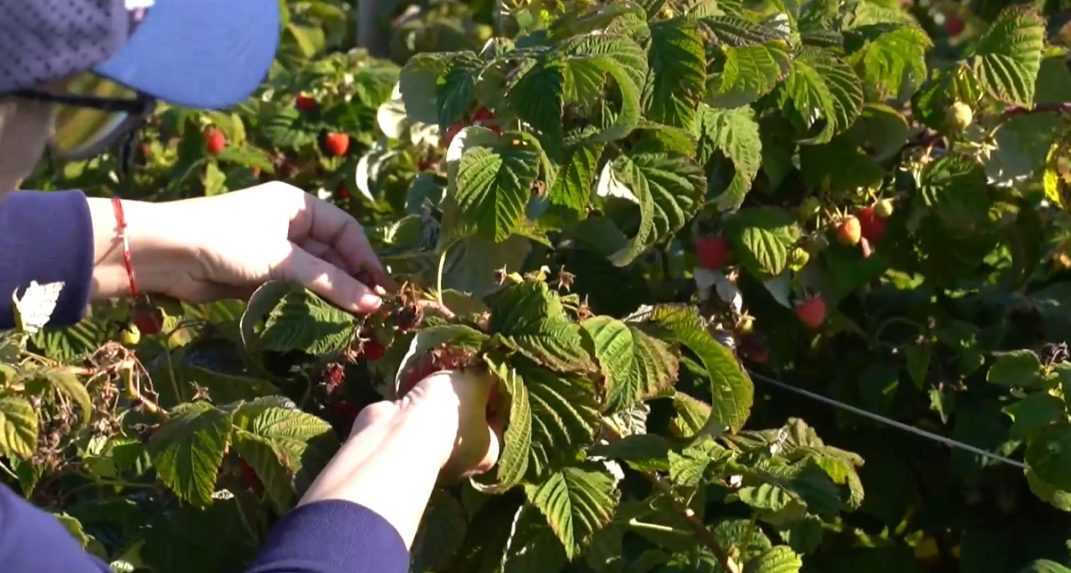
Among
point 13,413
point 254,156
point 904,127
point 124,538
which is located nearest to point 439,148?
point 254,156

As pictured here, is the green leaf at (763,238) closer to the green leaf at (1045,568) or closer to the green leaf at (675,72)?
the green leaf at (675,72)

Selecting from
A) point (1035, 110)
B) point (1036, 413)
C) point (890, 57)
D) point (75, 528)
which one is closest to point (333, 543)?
point (75, 528)

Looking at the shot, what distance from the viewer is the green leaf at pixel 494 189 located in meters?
1.48

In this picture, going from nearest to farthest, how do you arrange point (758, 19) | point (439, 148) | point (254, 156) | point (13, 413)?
point (13, 413)
point (758, 19)
point (439, 148)
point (254, 156)

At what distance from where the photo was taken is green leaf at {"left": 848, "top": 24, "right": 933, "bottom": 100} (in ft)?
5.81

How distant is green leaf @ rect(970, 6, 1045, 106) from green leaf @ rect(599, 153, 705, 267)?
422mm

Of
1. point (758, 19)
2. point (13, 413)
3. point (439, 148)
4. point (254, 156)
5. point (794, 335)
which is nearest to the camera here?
point (13, 413)

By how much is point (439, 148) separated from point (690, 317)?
68 centimetres

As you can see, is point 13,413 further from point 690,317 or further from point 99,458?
point 690,317

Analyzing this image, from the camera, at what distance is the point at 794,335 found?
1.92m

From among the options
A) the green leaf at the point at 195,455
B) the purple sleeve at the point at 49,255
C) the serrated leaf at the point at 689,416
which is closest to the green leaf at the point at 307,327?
the green leaf at the point at 195,455

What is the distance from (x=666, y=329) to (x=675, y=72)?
239mm

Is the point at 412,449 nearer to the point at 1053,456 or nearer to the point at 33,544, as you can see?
the point at 33,544

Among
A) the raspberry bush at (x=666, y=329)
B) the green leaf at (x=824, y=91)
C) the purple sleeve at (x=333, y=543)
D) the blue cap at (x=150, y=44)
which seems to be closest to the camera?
the blue cap at (x=150, y=44)
